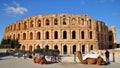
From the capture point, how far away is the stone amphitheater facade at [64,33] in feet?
166

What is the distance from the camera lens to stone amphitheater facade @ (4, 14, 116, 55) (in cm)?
5066

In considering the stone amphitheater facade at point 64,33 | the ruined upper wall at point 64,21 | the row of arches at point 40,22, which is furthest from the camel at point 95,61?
the row of arches at point 40,22

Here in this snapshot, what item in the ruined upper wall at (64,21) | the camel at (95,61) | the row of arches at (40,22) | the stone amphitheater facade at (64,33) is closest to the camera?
the camel at (95,61)

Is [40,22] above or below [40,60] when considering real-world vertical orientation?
above

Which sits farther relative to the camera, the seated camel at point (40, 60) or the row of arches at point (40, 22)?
the row of arches at point (40, 22)

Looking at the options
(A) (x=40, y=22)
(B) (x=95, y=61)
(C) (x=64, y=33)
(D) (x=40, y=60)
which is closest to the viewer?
(B) (x=95, y=61)

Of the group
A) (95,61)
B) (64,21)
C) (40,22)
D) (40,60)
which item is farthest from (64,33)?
(95,61)

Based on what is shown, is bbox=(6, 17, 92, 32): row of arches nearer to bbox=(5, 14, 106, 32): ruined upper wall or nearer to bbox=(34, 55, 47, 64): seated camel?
bbox=(5, 14, 106, 32): ruined upper wall

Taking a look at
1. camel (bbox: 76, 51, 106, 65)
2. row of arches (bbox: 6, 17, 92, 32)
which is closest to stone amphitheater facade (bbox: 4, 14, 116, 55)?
row of arches (bbox: 6, 17, 92, 32)

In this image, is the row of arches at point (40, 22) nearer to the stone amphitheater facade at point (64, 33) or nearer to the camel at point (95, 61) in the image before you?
the stone amphitheater facade at point (64, 33)

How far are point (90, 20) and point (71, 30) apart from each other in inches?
237

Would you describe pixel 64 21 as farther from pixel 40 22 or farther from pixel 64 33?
pixel 40 22

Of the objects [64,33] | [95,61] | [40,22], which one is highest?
[40,22]

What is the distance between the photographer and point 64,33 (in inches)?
2125
